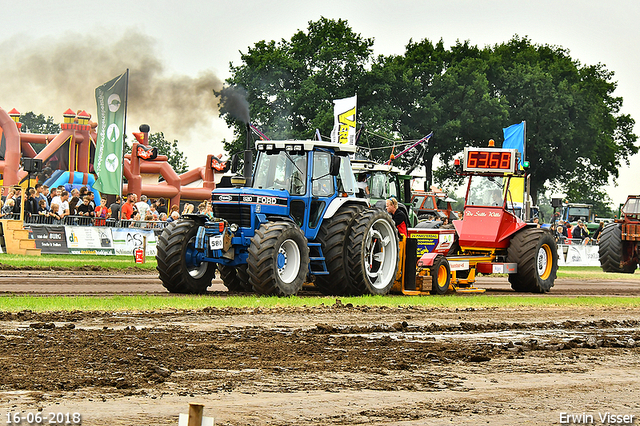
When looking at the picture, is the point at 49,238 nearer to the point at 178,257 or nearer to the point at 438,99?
the point at 178,257

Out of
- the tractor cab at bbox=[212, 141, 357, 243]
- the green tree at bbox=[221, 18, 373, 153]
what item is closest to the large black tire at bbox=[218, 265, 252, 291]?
the tractor cab at bbox=[212, 141, 357, 243]

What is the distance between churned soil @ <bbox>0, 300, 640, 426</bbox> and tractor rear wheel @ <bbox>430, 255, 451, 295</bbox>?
5.05 meters

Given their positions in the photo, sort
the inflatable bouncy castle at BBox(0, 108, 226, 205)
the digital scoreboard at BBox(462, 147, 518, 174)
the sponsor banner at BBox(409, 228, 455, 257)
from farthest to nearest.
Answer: the inflatable bouncy castle at BBox(0, 108, 226, 205), the digital scoreboard at BBox(462, 147, 518, 174), the sponsor banner at BBox(409, 228, 455, 257)

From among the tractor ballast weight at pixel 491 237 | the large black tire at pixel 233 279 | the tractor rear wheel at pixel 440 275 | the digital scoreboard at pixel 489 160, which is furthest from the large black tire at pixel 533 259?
the large black tire at pixel 233 279

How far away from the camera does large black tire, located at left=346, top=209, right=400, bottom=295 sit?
46.1 feet

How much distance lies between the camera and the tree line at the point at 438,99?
5366 centimetres

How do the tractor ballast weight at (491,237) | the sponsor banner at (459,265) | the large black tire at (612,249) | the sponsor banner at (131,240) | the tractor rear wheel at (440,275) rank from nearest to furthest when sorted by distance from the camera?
the tractor rear wheel at (440,275), the sponsor banner at (459,265), the tractor ballast weight at (491,237), the sponsor banner at (131,240), the large black tire at (612,249)

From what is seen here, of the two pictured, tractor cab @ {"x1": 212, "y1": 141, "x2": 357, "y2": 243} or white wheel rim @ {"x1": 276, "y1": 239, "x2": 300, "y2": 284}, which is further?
tractor cab @ {"x1": 212, "y1": 141, "x2": 357, "y2": 243}

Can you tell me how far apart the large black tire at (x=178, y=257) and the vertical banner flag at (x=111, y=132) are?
1543 centimetres

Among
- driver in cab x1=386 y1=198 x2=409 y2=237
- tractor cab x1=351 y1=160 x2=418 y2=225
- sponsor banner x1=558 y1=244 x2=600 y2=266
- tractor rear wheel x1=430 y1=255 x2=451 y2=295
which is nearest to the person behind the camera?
tractor rear wheel x1=430 y1=255 x2=451 y2=295

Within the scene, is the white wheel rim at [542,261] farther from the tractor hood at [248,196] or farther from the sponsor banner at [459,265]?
the tractor hood at [248,196]

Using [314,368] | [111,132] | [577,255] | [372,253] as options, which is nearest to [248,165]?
[372,253]

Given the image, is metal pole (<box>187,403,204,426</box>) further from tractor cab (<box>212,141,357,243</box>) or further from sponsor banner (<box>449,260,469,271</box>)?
sponsor banner (<box>449,260,469,271</box>)

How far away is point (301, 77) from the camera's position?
55.3 metres
